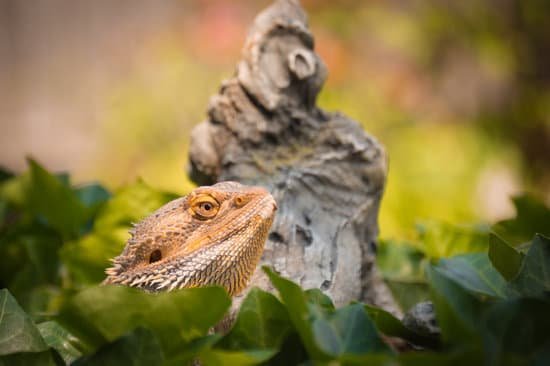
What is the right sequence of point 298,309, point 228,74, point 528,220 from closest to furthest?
point 298,309, point 528,220, point 228,74

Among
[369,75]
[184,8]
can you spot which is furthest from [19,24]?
[369,75]

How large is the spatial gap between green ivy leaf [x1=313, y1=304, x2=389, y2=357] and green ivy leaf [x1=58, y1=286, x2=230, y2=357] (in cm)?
15

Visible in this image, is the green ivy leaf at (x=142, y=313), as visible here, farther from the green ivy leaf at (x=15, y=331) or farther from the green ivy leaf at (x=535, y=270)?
the green ivy leaf at (x=535, y=270)

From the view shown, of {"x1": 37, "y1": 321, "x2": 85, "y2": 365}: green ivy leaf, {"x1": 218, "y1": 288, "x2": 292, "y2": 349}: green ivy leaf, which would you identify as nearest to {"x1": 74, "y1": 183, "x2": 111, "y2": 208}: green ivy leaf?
{"x1": 37, "y1": 321, "x2": 85, "y2": 365}: green ivy leaf

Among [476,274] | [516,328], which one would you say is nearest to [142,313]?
[516,328]

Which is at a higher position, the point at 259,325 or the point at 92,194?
the point at 92,194

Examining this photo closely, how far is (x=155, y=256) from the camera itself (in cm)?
145

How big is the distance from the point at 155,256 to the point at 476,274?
64cm

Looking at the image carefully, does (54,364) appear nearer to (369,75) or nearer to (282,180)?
(282,180)

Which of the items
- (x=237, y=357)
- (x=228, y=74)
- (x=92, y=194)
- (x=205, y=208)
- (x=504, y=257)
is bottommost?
(x=237, y=357)

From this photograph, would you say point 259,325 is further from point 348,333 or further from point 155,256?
point 155,256

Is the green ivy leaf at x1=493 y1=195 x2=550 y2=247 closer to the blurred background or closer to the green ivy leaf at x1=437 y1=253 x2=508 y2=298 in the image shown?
the green ivy leaf at x1=437 y1=253 x2=508 y2=298

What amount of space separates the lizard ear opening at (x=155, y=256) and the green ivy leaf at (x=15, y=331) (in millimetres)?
424

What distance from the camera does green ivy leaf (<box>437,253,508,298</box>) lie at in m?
1.14
